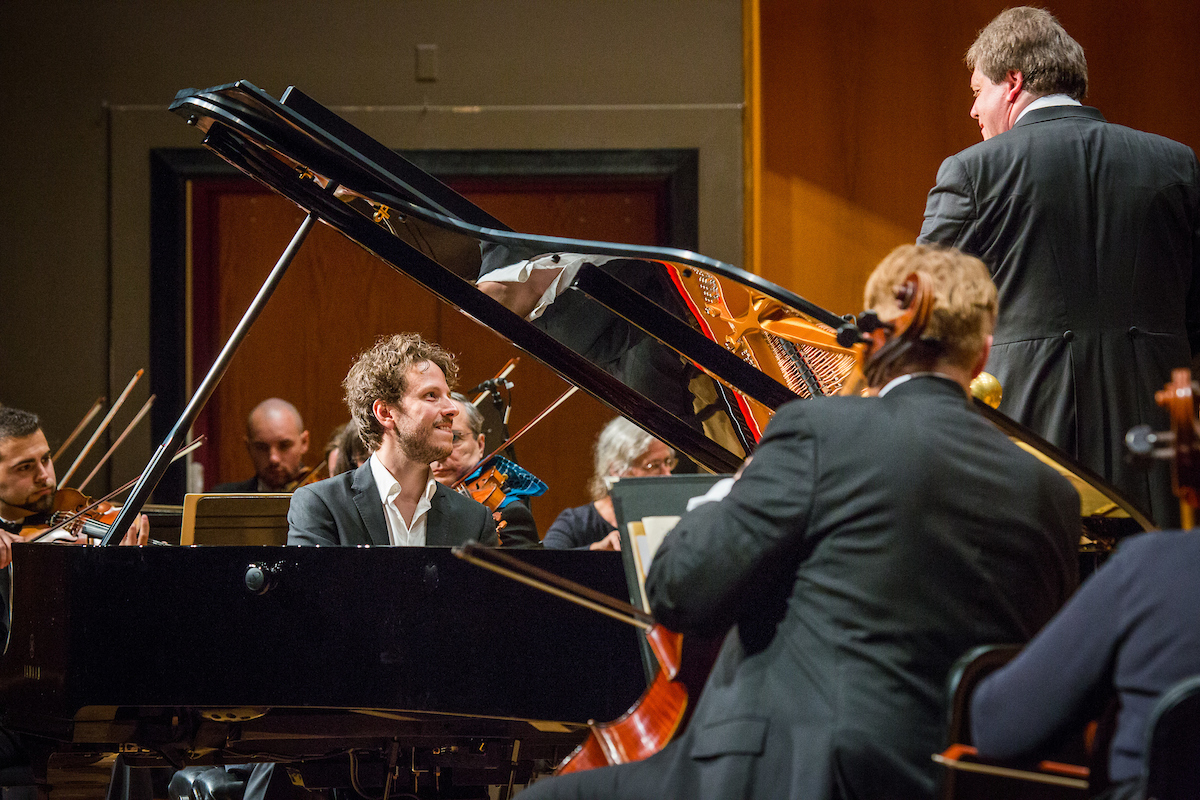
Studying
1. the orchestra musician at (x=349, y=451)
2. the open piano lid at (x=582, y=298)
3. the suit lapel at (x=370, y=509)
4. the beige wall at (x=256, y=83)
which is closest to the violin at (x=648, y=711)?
the open piano lid at (x=582, y=298)

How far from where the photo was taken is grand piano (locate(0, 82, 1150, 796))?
214 cm

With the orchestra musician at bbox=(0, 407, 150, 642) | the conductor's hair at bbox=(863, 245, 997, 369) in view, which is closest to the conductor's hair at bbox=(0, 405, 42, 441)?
the orchestra musician at bbox=(0, 407, 150, 642)

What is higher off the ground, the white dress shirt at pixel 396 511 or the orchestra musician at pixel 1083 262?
the orchestra musician at pixel 1083 262

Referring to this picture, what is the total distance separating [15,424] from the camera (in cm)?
355

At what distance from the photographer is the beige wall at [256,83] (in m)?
4.75

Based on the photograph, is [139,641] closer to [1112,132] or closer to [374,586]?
[374,586]

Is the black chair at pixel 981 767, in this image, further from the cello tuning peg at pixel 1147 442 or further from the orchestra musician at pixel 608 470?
the orchestra musician at pixel 608 470

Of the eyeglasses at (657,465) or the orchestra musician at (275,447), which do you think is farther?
the orchestra musician at (275,447)

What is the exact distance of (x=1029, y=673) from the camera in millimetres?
1131

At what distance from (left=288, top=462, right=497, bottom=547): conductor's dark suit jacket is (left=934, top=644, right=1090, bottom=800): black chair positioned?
63.4 inches

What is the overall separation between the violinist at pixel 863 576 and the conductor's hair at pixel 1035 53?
1064mm

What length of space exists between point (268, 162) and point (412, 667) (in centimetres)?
95

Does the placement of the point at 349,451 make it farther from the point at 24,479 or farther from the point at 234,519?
the point at 24,479

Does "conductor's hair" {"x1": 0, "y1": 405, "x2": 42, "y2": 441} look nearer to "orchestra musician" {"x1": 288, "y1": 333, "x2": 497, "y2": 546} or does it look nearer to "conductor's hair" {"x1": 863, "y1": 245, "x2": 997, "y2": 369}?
"orchestra musician" {"x1": 288, "y1": 333, "x2": 497, "y2": 546}
